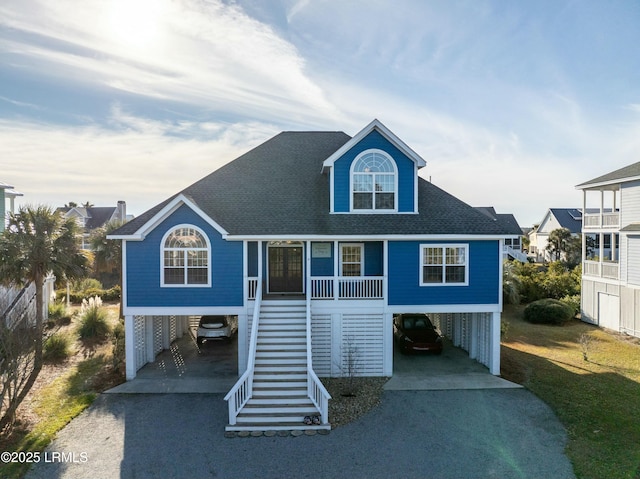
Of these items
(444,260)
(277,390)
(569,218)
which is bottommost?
(277,390)

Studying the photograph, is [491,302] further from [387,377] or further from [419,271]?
[387,377]

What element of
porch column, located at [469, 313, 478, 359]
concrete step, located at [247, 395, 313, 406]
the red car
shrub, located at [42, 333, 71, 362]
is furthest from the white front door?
shrub, located at [42, 333, 71, 362]

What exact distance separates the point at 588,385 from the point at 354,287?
8872 millimetres

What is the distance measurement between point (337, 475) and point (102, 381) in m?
10.0

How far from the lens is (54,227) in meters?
15.5

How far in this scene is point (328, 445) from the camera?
9797 millimetres

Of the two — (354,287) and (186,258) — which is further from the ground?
(186,258)

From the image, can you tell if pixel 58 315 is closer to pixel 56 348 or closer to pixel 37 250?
pixel 56 348

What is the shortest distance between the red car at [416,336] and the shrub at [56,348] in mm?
14637

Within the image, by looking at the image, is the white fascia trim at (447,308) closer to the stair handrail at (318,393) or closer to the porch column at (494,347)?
the porch column at (494,347)

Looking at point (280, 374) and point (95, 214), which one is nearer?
point (280, 374)

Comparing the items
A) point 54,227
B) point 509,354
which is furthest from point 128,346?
point 509,354

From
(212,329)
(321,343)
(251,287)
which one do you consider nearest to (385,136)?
(251,287)

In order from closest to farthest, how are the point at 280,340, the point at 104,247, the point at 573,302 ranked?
1. the point at 280,340
2. the point at 573,302
3. the point at 104,247
